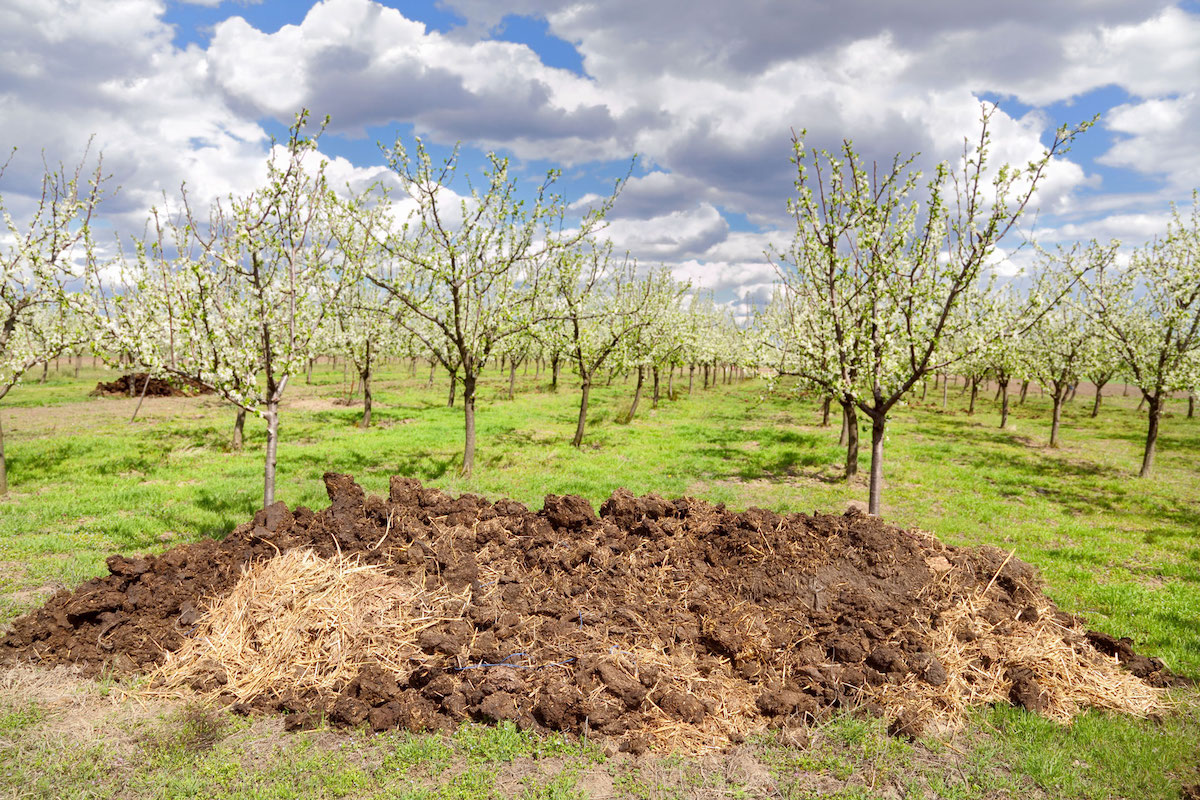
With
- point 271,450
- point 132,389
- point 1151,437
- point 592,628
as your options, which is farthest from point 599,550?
point 132,389

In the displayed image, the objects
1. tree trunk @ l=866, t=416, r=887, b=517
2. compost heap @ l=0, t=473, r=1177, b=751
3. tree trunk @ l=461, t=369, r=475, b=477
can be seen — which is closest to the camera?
compost heap @ l=0, t=473, r=1177, b=751

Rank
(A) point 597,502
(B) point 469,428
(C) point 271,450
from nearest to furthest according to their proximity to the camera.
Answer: (C) point 271,450, (A) point 597,502, (B) point 469,428

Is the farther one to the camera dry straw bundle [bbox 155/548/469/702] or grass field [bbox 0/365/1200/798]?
dry straw bundle [bbox 155/548/469/702]

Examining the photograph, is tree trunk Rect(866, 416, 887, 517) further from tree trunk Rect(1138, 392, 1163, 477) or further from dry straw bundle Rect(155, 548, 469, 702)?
tree trunk Rect(1138, 392, 1163, 477)

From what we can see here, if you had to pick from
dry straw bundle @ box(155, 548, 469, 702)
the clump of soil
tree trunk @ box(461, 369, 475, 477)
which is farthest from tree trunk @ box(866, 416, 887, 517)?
the clump of soil

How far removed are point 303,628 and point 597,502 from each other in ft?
22.1

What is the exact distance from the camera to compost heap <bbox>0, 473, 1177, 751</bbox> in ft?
17.3

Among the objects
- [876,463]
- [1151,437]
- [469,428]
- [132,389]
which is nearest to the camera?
[876,463]

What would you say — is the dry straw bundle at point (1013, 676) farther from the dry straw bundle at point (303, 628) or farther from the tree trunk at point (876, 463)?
the dry straw bundle at point (303, 628)

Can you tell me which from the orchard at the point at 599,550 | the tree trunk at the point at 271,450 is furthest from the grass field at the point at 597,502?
the tree trunk at the point at 271,450

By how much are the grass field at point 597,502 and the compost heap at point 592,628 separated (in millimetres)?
334

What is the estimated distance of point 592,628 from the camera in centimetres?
602

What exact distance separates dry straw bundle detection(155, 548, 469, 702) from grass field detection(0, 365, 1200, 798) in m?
0.47

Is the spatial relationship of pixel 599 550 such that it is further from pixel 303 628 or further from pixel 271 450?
pixel 271 450
